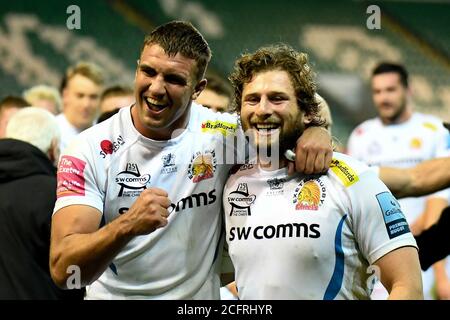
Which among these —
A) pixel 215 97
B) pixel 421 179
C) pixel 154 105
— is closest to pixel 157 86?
pixel 154 105

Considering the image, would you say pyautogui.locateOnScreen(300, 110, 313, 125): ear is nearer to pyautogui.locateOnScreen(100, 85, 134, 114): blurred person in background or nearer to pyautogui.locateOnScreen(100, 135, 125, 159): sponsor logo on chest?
pyautogui.locateOnScreen(100, 135, 125, 159): sponsor logo on chest

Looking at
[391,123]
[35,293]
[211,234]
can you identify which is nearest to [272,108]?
[211,234]

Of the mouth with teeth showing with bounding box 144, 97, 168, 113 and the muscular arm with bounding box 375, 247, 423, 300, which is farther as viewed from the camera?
the mouth with teeth showing with bounding box 144, 97, 168, 113

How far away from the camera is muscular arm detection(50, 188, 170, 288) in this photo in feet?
9.32

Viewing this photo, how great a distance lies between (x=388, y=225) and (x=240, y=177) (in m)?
0.60

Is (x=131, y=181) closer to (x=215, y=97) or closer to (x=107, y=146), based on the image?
(x=107, y=146)

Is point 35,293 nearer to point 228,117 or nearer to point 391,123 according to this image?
point 228,117

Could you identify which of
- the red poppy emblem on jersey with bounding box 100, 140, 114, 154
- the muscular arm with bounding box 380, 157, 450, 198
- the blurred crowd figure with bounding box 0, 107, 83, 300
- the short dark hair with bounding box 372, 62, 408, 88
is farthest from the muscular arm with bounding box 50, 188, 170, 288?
the short dark hair with bounding box 372, 62, 408, 88

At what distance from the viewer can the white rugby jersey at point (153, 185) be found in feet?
10.7

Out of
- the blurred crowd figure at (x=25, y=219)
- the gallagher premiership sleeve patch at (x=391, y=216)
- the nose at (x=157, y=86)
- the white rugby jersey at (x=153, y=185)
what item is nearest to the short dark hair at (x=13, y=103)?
the blurred crowd figure at (x=25, y=219)

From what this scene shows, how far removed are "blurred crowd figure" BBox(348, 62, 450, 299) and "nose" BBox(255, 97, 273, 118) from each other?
3.30 metres

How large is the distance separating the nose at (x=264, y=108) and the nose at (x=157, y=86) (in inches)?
13.6

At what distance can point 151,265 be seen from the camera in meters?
3.26

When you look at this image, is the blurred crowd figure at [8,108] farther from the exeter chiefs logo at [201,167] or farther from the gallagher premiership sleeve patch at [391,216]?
the gallagher premiership sleeve patch at [391,216]
